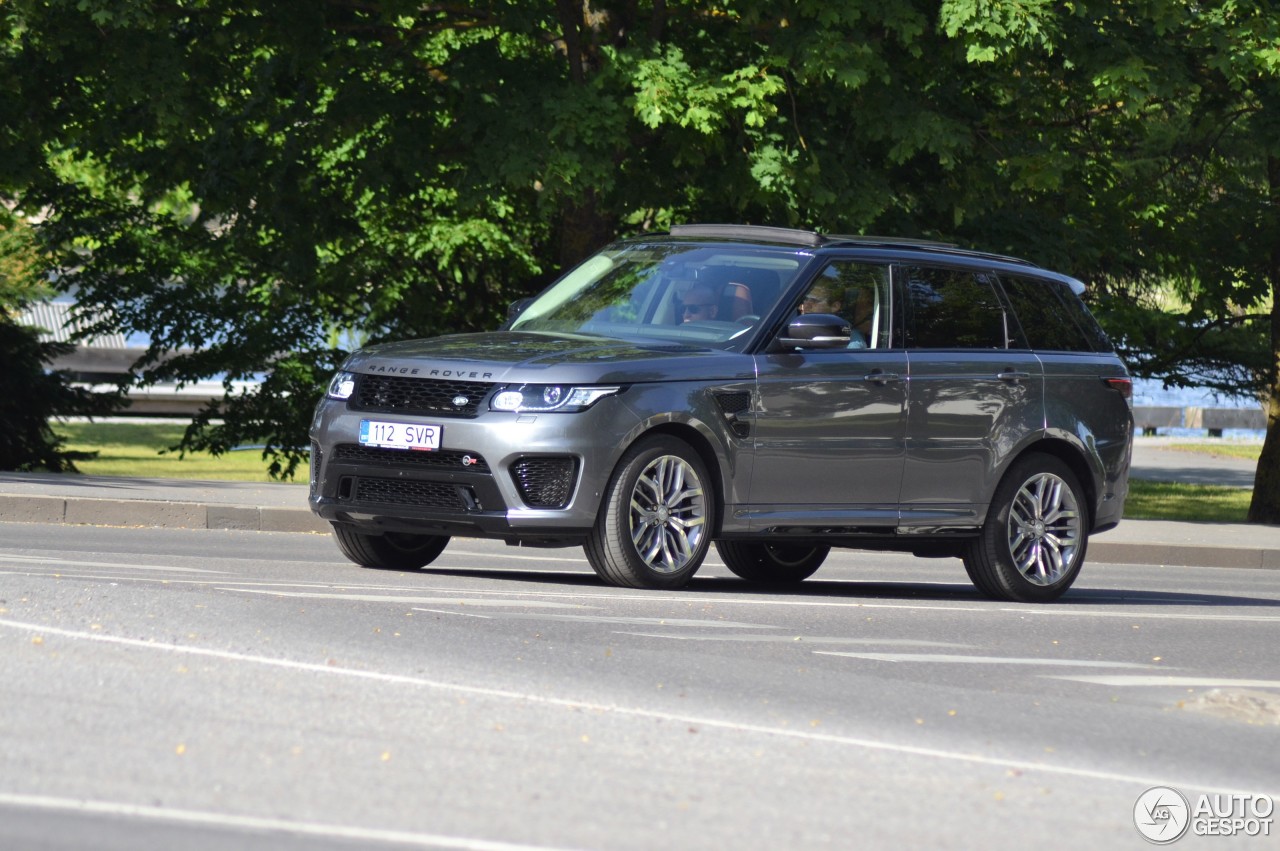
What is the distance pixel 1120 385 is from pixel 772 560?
2.36m

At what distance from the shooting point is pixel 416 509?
10.2 meters

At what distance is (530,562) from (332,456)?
111 inches

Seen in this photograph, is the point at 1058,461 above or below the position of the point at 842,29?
below

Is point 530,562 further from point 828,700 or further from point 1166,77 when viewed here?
point 1166,77

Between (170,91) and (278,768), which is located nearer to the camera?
(278,768)

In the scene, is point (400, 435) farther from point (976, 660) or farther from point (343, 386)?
point (976, 660)

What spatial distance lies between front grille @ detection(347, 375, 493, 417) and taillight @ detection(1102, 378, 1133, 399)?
4254 mm

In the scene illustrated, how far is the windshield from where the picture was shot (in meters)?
10.9

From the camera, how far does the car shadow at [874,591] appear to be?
11266 mm

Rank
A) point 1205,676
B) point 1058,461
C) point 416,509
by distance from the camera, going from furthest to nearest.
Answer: point 1058,461 < point 416,509 < point 1205,676

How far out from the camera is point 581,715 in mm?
6504

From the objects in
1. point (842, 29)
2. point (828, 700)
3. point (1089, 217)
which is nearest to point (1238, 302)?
point (1089, 217)

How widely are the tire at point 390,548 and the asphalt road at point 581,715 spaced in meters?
0.36

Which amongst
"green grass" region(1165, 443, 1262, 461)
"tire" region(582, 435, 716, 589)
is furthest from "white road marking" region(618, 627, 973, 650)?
"green grass" region(1165, 443, 1262, 461)
